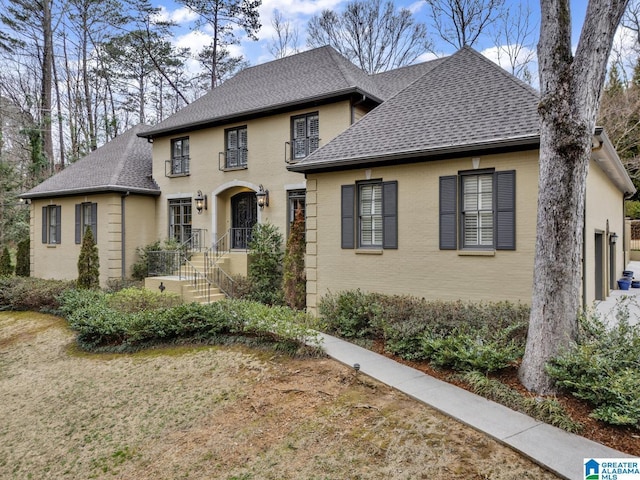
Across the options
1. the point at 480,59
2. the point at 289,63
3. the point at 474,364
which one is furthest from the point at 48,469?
the point at 289,63

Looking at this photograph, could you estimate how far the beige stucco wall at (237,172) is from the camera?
12883 millimetres

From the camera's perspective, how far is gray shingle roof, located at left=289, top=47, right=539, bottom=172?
780 cm

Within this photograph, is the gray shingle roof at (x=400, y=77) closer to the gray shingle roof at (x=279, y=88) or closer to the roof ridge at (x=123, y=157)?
the gray shingle roof at (x=279, y=88)

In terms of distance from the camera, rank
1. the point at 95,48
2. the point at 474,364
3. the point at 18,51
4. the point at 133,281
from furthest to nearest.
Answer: the point at 95,48 → the point at 18,51 → the point at 133,281 → the point at 474,364

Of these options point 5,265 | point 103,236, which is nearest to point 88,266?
point 103,236

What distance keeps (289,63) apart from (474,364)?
547 inches

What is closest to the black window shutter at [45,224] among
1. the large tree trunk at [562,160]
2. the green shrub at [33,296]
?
the green shrub at [33,296]

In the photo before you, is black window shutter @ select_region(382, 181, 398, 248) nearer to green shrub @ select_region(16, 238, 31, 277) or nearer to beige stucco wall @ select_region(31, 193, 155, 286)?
beige stucco wall @ select_region(31, 193, 155, 286)

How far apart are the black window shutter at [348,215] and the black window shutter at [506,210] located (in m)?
3.10

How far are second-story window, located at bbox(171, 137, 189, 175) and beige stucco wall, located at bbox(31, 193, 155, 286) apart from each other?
5.40 ft

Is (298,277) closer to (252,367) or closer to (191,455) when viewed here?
(252,367)

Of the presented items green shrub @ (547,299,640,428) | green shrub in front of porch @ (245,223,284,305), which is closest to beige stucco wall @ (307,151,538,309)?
green shrub in front of porch @ (245,223,284,305)

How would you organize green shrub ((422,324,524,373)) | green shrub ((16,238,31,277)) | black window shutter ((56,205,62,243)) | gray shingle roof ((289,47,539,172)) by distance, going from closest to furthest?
green shrub ((422,324,524,373))
gray shingle roof ((289,47,539,172))
black window shutter ((56,205,62,243))
green shrub ((16,238,31,277))

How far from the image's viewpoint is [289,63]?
1609 cm
